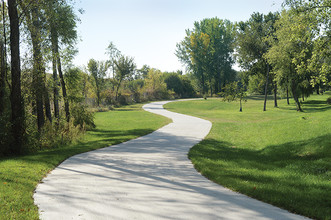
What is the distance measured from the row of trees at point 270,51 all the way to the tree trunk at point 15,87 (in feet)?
36.4

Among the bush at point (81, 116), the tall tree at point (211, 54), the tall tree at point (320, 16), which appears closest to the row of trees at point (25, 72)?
the bush at point (81, 116)

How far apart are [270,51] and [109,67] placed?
92.0 ft

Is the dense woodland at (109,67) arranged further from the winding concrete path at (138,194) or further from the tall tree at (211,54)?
the winding concrete path at (138,194)

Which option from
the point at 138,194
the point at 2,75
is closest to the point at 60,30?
the point at 2,75

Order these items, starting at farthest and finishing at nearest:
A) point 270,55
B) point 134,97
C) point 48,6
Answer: point 134,97 → point 270,55 → point 48,6

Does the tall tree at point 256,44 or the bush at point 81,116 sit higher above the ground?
the tall tree at point 256,44

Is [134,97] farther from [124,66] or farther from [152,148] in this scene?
[152,148]

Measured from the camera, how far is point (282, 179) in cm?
634

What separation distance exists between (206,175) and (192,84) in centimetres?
6454

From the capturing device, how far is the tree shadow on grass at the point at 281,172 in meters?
4.96

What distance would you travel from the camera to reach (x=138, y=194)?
5.22 m

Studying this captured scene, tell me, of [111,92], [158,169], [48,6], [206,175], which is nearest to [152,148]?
[158,169]

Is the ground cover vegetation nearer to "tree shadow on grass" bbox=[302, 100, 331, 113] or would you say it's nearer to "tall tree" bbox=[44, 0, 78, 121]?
"tall tree" bbox=[44, 0, 78, 121]

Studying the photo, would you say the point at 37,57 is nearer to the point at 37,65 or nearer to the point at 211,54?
the point at 37,65
